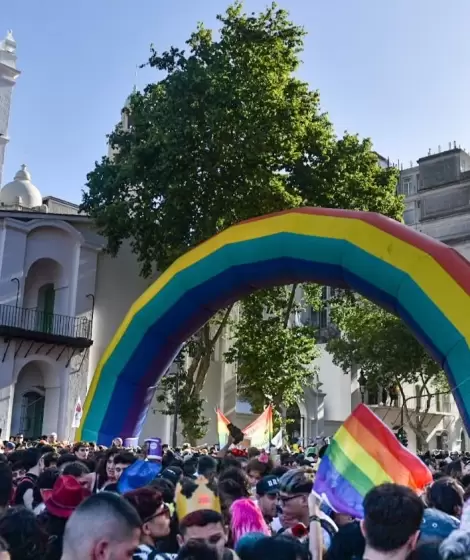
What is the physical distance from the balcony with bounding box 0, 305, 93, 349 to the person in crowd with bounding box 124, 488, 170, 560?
1949 cm

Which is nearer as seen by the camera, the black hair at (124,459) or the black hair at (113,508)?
the black hair at (113,508)

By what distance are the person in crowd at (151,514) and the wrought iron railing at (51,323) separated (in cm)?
2025

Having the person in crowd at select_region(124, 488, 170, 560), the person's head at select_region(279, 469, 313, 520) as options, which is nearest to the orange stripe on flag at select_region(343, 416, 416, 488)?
the person's head at select_region(279, 469, 313, 520)

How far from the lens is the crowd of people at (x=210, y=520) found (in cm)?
288

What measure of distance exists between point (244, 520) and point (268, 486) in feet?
3.86

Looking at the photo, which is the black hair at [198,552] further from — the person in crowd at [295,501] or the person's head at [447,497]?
the person's head at [447,497]

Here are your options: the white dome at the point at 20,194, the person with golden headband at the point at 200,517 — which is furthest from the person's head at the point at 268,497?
the white dome at the point at 20,194

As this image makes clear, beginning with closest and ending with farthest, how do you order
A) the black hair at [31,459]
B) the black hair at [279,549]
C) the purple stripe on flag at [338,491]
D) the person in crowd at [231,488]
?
the black hair at [279,549]
the purple stripe on flag at [338,491]
the person in crowd at [231,488]
the black hair at [31,459]

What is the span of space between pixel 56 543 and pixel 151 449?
6128 millimetres

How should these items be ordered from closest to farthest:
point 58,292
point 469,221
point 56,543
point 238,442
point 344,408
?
point 56,543 → point 238,442 → point 58,292 → point 344,408 → point 469,221

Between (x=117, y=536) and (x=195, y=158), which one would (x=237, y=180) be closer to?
(x=195, y=158)

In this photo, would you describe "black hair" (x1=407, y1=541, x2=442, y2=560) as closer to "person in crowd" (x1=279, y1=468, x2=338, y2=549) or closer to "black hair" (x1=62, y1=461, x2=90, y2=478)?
"person in crowd" (x1=279, y1=468, x2=338, y2=549)

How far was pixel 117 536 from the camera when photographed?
2.78 metres

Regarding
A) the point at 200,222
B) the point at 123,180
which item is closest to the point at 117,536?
the point at 200,222
